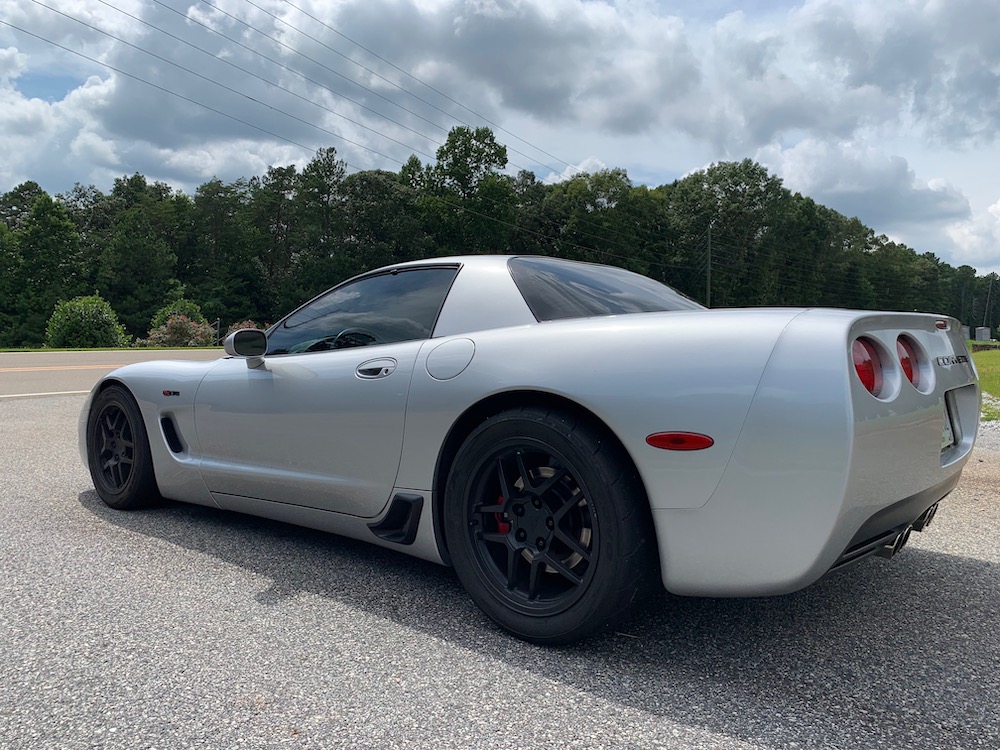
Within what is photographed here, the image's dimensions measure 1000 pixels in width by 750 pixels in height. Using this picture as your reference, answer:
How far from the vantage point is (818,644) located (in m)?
2.35

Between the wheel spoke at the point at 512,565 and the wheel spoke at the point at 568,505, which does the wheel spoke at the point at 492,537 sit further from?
the wheel spoke at the point at 568,505

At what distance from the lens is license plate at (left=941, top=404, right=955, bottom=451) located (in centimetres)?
241

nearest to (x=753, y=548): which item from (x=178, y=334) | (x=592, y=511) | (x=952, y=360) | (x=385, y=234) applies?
(x=592, y=511)

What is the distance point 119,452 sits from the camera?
402 cm

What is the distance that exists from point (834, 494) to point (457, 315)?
1.46 m

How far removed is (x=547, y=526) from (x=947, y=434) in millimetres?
1408

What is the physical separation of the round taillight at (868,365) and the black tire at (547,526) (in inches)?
27.7

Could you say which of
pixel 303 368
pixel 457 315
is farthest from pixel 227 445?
pixel 457 315

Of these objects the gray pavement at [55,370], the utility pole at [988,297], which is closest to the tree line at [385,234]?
the gray pavement at [55,370]

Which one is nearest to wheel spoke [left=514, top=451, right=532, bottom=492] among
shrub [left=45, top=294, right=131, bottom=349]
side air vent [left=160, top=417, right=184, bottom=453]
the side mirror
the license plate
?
the license plate

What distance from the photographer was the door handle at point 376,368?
277 cm

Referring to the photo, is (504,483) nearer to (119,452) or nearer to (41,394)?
(119,452)

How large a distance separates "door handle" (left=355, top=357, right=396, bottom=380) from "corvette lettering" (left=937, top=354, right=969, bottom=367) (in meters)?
1.93

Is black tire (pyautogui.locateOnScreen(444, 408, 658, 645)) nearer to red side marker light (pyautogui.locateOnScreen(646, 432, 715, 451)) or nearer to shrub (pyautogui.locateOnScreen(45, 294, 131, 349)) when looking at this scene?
red side marker light (pyautogui.locateOnScreen(646, 432, 715, 451))
